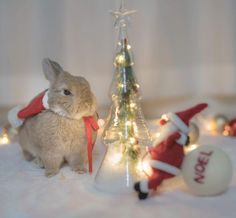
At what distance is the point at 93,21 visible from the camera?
166 cm

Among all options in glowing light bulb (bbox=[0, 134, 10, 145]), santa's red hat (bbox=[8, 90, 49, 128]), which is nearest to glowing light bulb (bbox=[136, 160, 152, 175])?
santa's red hat (bbox=[8, 90, 49, 128])

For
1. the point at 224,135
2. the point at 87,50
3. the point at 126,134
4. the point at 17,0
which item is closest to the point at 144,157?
the point at 126,134

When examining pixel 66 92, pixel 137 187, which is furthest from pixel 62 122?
pixel 137 187

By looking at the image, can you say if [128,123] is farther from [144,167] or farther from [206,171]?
[206,171]

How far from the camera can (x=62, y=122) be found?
107 centimetres

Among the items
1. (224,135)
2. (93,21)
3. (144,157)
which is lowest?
(224,135)

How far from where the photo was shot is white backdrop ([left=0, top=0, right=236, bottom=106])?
1.65m

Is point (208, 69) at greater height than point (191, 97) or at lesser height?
greater

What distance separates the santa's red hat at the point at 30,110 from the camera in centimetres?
110

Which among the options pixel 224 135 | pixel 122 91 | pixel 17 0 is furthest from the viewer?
pixel 17 0

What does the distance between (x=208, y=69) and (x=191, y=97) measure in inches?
5.4

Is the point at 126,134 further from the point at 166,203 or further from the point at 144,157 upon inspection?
the point at 166,203

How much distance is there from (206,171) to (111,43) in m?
0.92

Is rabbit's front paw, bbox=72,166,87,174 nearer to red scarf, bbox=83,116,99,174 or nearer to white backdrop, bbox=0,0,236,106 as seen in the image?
red scarf, bbox=83,116,99,174
